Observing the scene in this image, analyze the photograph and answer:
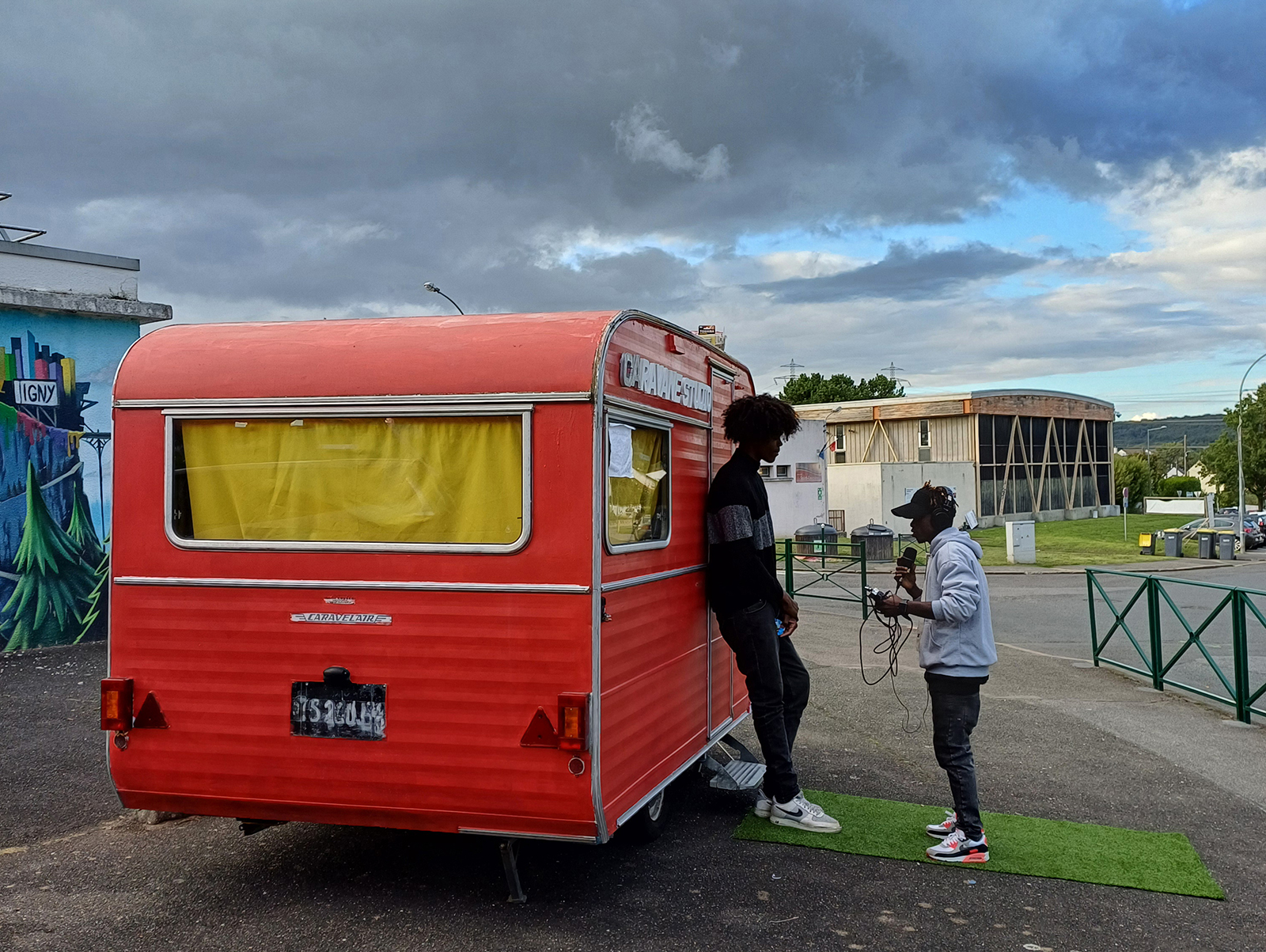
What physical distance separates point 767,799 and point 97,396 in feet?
31.0

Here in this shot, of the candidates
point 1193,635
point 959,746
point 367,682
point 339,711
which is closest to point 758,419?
point 959,746

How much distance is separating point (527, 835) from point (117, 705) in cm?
190

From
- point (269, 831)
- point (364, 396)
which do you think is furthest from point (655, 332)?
point (269, 831)

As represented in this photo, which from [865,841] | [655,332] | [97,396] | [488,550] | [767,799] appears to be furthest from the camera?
[97,396]

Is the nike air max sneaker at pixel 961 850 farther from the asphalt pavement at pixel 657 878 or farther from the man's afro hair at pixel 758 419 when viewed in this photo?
the man's afro hair at pixel 758 419

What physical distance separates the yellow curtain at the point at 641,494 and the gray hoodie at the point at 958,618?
1.40 meters

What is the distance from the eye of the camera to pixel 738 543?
219 inches

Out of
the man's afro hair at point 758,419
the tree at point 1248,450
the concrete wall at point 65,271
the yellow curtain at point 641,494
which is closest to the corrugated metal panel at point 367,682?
the yellow curtain at point 641,494

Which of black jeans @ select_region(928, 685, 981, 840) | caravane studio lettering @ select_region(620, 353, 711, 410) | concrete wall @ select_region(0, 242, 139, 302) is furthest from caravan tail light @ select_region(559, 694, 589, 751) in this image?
concrete wall @ select_region(0, 242, 139, 302)

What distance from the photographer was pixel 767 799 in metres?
5.93

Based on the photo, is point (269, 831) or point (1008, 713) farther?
point (1008, 713)

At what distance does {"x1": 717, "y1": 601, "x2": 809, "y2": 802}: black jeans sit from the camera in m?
5.55

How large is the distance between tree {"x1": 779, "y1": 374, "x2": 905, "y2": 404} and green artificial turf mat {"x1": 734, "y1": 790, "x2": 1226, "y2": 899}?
2804 inches

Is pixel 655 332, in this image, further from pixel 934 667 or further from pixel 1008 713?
pixel 1008 713
